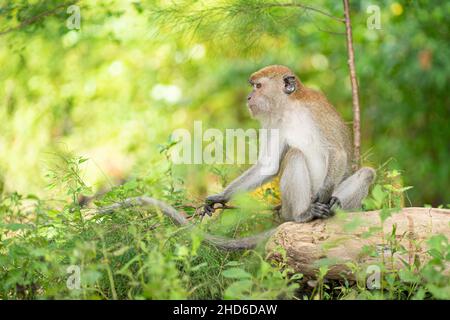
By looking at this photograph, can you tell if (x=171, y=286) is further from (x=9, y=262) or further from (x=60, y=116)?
(x=60, y=116)

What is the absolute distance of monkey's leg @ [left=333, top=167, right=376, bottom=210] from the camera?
603 cm

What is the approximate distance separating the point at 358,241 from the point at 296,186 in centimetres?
107

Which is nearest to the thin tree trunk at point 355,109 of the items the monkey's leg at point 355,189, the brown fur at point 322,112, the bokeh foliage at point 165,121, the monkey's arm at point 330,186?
the brown fur at point 322,112

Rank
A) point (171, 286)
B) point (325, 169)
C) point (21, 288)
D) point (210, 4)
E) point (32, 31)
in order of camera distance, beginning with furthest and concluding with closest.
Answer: point (32, 31), point (210, 4), point (325, 169), point (21, 288), point (171, 286)

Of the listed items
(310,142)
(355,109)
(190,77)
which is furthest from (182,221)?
(190,77)

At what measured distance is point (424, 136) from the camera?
40.9 feet

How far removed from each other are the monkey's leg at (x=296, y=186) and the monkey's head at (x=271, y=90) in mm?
602

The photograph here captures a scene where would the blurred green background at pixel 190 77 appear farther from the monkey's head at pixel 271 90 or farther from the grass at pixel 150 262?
the grass at pixel 150 262

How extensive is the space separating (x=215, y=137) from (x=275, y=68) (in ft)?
3.43

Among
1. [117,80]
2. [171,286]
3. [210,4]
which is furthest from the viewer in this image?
[117,80]

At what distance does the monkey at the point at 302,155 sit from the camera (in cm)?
607

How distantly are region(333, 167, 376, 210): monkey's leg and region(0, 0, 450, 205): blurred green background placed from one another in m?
1.24
